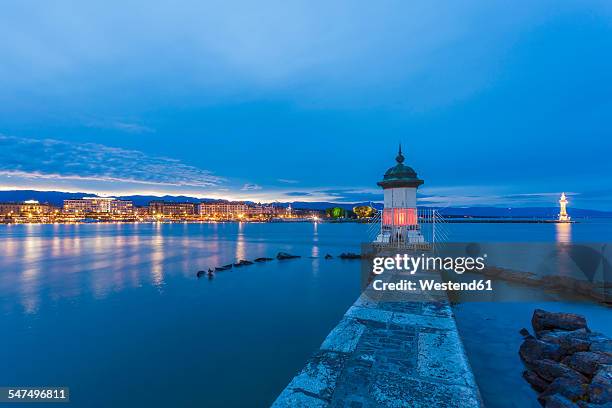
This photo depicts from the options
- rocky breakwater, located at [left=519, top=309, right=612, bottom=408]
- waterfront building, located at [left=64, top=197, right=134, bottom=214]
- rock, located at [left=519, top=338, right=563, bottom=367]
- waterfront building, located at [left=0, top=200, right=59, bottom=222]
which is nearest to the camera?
rocky breakwater, located at [left=519, top=309, right=612, bottom=408]

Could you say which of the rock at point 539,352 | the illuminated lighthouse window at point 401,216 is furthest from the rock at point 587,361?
the illuminated lighthouse window at point 401,216

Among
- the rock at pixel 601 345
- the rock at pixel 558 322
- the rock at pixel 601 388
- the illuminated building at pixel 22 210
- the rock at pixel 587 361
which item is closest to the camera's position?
the rock at pixel 601 388

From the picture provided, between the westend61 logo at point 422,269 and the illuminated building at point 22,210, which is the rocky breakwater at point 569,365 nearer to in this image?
the westend61 logo at point 422,269

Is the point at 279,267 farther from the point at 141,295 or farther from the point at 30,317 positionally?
the point at 30,317

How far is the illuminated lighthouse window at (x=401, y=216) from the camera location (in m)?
14.3

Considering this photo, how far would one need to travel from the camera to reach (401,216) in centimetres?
1448

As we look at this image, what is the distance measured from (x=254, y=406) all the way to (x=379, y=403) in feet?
11.7

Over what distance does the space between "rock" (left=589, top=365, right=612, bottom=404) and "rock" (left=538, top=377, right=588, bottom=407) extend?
162 millimetres

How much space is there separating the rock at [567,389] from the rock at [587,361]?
72 cm

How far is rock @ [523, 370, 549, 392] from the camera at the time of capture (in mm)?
5676

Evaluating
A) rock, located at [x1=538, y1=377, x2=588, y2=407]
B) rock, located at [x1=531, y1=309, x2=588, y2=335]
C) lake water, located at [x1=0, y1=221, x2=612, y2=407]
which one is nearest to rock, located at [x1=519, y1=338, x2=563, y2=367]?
lake water, located at [x1=0, y1=221, x2=612, y2=407]

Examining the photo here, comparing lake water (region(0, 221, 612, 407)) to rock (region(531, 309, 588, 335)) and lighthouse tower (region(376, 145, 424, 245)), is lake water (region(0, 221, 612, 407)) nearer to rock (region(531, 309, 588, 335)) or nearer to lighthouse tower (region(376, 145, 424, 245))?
rock (region(531, 309, 588, 335))

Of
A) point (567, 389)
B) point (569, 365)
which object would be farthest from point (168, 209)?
point (567, 389)

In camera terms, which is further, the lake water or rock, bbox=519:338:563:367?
rock, bbox=519:338:563:367
